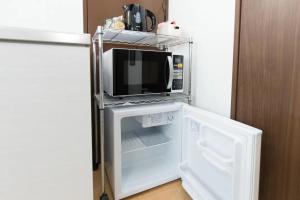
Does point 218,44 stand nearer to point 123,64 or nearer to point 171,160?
point 123,64

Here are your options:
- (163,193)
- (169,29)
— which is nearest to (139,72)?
(169,29)

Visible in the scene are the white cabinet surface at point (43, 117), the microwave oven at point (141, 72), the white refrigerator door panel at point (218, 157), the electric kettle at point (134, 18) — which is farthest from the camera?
the electric kettle at point (134, 18)

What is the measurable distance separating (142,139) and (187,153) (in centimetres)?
39

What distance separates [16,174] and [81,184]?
216 mm

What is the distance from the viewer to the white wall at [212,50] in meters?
1.09

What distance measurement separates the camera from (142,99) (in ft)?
3.83

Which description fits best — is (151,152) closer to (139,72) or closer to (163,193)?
(163,193)

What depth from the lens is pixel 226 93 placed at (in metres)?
1.12

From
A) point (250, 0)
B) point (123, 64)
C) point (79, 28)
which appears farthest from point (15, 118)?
point (250, 0)

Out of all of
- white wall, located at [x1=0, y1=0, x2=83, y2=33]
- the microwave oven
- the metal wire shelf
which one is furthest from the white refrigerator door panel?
white wall, located at [x1=0, y1=0, x2=83, y2=33]

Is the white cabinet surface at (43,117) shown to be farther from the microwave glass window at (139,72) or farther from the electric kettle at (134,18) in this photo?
the electric kettle at (134,18)

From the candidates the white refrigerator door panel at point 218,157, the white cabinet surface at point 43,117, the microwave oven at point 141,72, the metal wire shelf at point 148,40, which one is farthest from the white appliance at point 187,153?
the metal wire shelf at point 148,40

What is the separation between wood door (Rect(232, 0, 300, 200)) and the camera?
0.78 meters

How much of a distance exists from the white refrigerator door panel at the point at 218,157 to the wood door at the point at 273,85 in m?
0.17
